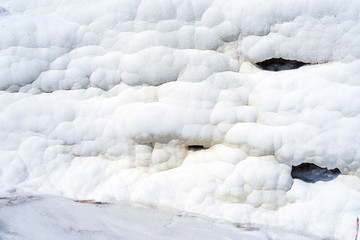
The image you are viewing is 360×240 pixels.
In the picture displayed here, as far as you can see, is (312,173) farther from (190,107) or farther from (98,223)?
(98,223)

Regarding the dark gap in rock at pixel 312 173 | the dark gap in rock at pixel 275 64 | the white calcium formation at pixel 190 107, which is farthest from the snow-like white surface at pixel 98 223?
the dark gap in rock at pixel 275 64

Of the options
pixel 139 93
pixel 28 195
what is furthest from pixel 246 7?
pixel 28 195

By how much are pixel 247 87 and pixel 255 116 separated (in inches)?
8.1

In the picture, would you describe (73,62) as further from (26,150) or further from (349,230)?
(349,230)

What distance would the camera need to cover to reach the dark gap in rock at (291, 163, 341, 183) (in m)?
2.27

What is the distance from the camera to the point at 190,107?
2258 millimetres

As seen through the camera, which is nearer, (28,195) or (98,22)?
(28,195)

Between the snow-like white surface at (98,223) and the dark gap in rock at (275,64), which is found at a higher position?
the dark gap in rock at (275,64)

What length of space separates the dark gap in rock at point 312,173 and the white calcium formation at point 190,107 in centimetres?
5

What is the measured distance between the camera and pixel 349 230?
2117mm

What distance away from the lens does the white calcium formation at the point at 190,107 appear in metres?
2.19

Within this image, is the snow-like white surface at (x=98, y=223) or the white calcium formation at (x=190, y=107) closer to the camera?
Answer: the snow-like white surface at (x=98, y=223)

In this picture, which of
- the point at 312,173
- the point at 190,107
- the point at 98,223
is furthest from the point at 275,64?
the point at 98,223

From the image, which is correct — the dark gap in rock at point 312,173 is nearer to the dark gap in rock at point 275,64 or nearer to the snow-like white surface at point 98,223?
the snow-like white surface at point 98,223
